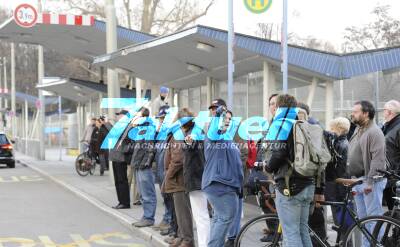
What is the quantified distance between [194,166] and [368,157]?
194 centimetres

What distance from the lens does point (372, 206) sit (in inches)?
263

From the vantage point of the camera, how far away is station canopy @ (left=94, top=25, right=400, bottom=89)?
11133 millimetres

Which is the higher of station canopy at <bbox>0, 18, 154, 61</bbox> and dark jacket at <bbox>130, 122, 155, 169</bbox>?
station canopy at <bbox>0, 18, 154, 61</bbox>

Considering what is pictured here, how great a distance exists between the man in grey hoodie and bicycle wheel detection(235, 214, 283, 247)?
3.90ft

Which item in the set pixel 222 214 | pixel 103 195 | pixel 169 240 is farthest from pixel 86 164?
pixel 222 214

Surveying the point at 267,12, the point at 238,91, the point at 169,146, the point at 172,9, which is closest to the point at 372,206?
the point at 169,146

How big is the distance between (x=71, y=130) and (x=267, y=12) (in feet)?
90.9

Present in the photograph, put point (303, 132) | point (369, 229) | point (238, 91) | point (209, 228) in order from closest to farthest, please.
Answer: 1. point (303, 132)
2. point (369, 229)
3. point (209, 228)
4. point (238, 91)

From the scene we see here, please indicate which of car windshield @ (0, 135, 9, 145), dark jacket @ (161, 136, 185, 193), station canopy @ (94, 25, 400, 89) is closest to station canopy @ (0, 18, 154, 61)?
station canopy @ (94, 25, 400, 89)

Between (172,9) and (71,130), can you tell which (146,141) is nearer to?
(71,130)

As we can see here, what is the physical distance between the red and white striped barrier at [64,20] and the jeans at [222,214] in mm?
12528

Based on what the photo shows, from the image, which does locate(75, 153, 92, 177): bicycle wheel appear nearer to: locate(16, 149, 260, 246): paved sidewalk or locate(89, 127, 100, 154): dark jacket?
locate(16, 149, 260, 246): paved sidewalk

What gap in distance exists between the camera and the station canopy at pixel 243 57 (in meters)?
11.1

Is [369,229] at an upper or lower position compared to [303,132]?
lower
